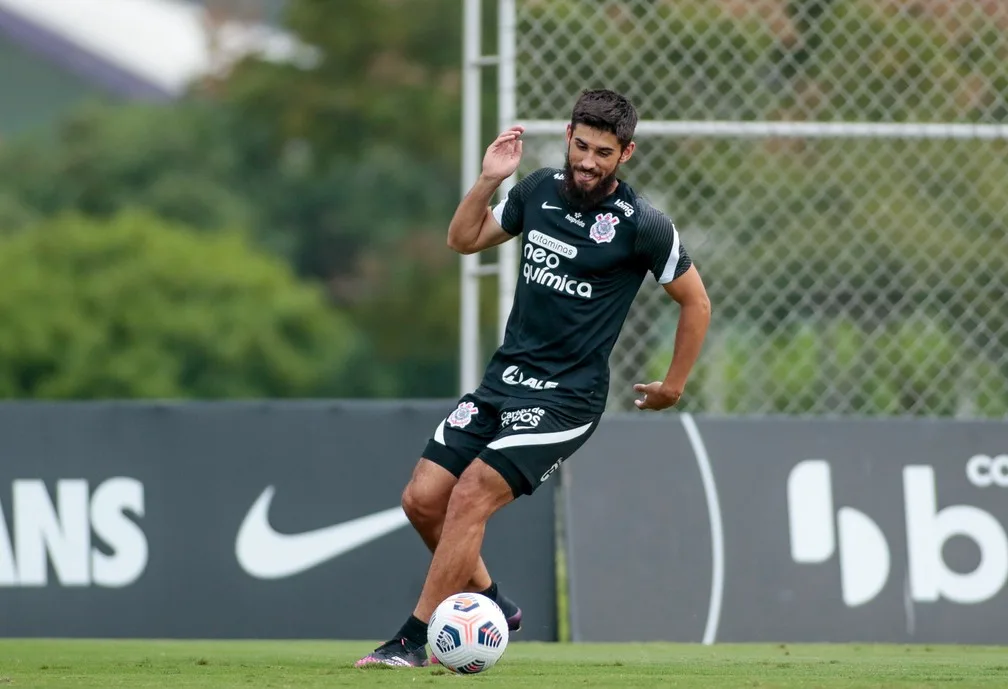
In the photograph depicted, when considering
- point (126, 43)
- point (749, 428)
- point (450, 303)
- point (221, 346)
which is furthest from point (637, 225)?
point (126, 43)

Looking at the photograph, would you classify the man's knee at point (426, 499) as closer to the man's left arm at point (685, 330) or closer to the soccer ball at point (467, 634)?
the soccer ball at point (467, 634)

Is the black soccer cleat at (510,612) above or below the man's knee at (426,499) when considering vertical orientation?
below

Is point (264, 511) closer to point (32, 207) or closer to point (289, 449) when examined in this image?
point (289, 449)

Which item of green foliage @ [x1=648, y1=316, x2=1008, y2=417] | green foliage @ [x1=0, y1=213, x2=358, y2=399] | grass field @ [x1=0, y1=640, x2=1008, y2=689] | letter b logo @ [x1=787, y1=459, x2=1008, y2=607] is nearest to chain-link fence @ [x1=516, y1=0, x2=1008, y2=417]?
green foliage @ [x1=648, y1=316, x2=1008, y2=417]

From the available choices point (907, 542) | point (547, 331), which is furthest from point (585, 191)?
point (907, 542)

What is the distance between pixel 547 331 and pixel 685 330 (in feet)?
1.86

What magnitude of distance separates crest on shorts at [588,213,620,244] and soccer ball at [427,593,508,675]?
1.54 meters

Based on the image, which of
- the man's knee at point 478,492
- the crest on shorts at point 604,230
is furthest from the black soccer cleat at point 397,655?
the crest on shorts at point 604,230

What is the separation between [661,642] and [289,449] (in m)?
2.28

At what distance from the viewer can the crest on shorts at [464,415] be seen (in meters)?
8.05

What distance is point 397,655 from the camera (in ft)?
25.4

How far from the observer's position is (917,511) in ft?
34.4

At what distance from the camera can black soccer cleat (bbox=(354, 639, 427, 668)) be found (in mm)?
7730

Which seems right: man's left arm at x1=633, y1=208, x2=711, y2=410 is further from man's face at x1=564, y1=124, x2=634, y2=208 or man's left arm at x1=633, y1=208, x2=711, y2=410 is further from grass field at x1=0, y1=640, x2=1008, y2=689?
grass field at x1=0, y1=640, x2=1008, y2=689
